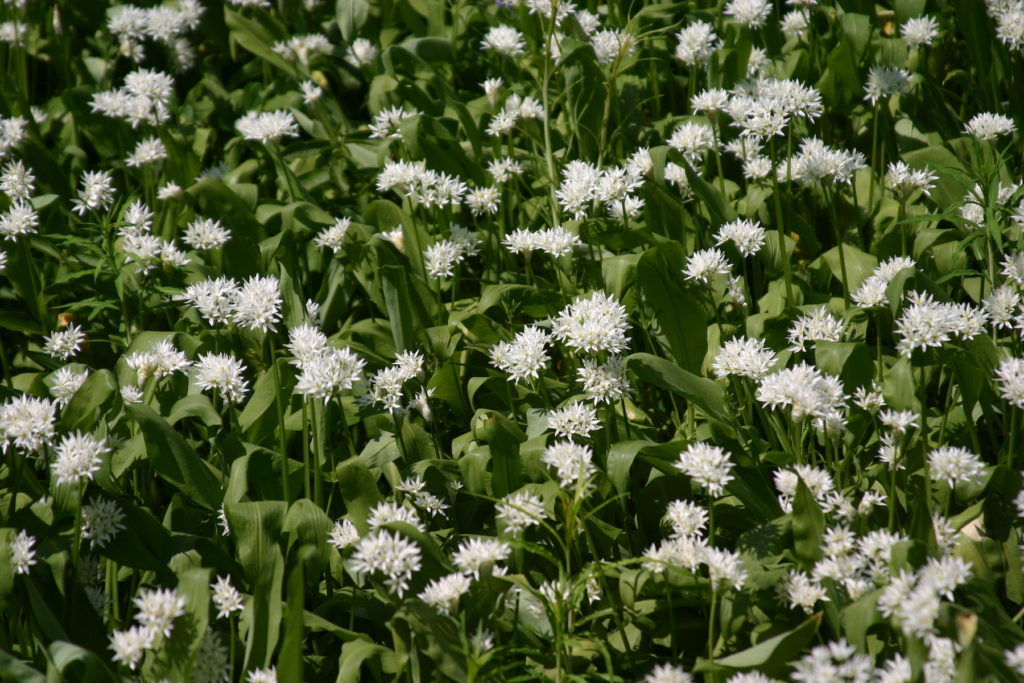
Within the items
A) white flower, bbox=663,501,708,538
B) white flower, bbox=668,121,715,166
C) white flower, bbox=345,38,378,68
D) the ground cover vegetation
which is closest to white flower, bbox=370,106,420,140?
the ground cover vegetation

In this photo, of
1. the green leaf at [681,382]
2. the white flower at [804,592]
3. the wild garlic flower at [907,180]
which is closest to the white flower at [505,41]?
the wild garlic flower at [907,180]

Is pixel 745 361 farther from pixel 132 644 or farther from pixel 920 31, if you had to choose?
pixel 920 31

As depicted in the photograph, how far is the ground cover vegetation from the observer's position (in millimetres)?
1938

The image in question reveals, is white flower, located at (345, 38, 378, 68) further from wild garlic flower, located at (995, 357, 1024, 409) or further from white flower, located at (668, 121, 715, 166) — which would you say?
wild garlic flower, located at (995, 357, 1024, 409)

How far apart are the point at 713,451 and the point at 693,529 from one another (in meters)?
0.18

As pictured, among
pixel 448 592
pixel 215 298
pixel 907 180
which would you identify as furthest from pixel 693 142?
pixel 448 592

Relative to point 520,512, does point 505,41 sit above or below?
above

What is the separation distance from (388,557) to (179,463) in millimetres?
757

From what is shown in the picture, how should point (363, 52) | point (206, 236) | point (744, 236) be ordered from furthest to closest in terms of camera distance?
point (363, 52), point (206, 236), point (744, 236)

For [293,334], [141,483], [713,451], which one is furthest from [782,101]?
[141,483]

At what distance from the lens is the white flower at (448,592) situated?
185 centimetres

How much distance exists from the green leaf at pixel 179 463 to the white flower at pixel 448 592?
759mm

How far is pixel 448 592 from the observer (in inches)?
73.0

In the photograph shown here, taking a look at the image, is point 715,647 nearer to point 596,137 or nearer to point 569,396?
point 569,396
